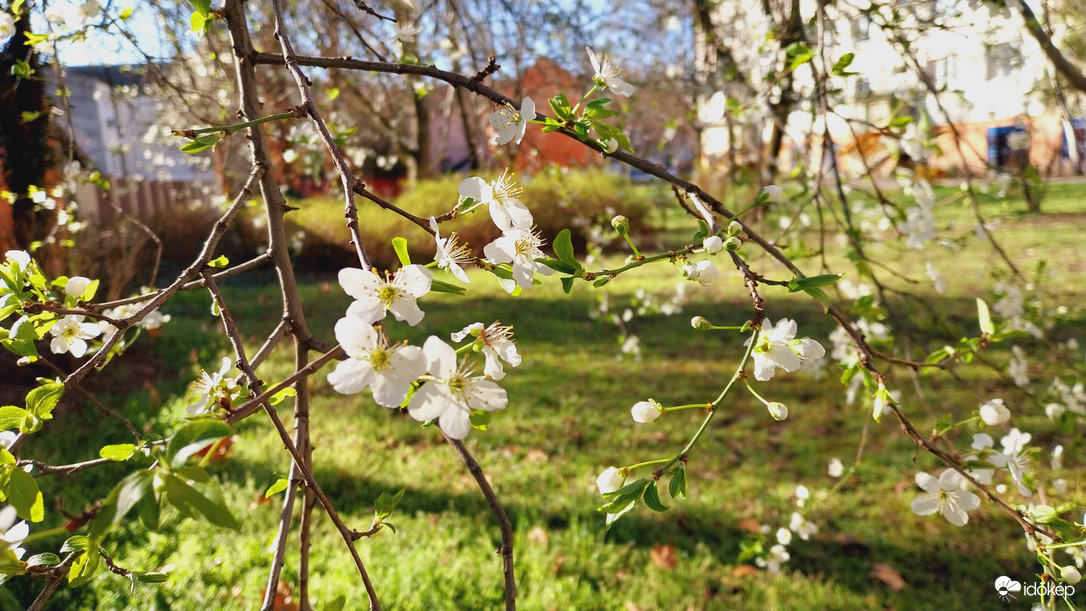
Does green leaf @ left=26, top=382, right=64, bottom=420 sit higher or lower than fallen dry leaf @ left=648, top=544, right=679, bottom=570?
higher

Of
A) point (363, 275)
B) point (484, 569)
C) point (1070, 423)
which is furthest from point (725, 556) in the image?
point (363, 275)

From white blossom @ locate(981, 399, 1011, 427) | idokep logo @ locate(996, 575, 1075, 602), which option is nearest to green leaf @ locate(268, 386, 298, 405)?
white blossom @ locate(981, 399, 1011, 427)

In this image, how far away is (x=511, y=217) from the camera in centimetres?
77

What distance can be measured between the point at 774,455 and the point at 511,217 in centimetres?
258

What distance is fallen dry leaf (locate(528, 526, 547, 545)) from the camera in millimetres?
2254

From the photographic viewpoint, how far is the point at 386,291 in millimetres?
639

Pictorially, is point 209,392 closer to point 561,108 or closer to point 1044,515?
point 561,108

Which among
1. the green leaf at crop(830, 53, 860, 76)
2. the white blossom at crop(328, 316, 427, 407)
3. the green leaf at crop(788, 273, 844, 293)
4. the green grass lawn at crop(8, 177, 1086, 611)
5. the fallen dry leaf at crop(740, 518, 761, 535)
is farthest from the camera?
the fallen dry leaf at crop(740, 518, 761, 535)

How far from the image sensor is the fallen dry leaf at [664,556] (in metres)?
2.15

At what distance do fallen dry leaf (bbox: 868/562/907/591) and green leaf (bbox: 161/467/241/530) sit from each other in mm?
2177

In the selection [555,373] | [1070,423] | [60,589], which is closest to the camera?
[1070,423]

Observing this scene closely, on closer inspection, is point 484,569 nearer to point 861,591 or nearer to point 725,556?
point 725,556

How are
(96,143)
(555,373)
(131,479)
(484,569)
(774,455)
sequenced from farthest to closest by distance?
(96,143) < (555,373) < (774,455) < (484,569) < (131,479)

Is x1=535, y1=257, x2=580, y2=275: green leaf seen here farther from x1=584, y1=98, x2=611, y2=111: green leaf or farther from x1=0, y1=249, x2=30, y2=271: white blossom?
x1=0, y1=249, x2=30, y2=271: white blossom
